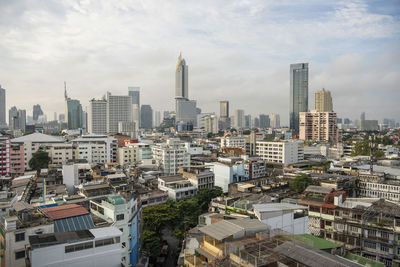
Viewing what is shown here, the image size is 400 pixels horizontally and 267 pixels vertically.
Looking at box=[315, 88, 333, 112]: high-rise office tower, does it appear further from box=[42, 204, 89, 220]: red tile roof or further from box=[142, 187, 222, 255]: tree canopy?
box=[42, 204, 89, 220]: red tile roof

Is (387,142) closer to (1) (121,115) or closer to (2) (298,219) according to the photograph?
(2) (298,219)

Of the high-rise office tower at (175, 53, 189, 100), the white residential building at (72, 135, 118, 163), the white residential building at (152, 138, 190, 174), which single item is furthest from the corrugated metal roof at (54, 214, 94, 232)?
the high-rise office tower at (175, 53, 189, 100)

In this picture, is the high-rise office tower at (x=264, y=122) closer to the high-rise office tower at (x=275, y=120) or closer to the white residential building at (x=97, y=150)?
the high-rise office tower at (x=275, y=120)

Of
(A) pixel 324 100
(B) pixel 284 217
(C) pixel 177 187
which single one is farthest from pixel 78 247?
(A) pixel 324 100

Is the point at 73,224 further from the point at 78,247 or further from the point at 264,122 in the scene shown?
the point at 264,122

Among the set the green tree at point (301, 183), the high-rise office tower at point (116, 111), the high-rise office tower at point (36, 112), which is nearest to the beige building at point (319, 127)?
the high-rise office tower at point (116, 111)
